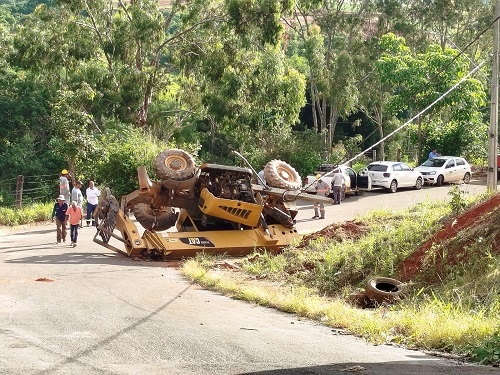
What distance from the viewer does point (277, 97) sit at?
45.1 m

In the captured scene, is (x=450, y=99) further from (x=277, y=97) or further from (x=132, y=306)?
(x=132, y=306)

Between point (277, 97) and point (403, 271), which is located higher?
point (277, 97)

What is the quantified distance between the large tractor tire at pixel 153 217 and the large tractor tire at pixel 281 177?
257cm

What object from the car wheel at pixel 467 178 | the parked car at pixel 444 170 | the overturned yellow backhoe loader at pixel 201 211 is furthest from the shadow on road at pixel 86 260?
the car wheel at pixel 467 178

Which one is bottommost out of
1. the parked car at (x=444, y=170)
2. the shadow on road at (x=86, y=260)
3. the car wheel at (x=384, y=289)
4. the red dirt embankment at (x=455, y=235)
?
the shadow on road at (x=86, y=260)

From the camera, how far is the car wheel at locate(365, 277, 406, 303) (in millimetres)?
15562

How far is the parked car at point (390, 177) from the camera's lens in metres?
40.2

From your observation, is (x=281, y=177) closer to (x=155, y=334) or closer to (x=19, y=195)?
(x=155, y=334)

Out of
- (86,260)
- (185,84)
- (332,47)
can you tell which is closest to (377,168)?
(185,84)

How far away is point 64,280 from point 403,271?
6.50 metres

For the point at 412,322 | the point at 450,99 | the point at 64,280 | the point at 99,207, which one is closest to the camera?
the point at 412,322

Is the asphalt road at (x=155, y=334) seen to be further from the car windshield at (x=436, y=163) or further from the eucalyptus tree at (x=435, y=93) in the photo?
the eucalyptus tree at (x=435, y=93)

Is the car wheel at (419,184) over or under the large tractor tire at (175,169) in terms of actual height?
under

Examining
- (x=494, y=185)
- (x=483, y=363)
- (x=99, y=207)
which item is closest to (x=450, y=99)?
(x=494, y=185)
